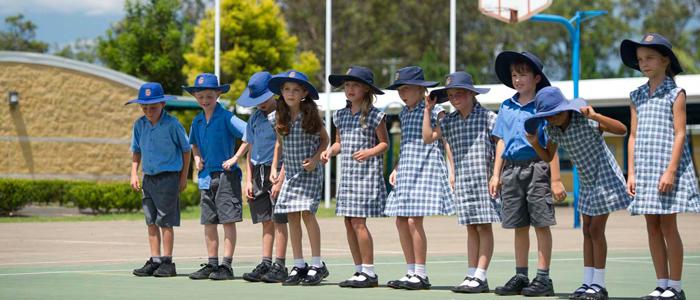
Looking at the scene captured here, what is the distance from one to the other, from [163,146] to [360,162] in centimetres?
215

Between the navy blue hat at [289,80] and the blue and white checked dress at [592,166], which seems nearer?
the blue and white checked dress at [592,166]

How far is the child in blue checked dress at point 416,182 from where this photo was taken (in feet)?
33.9

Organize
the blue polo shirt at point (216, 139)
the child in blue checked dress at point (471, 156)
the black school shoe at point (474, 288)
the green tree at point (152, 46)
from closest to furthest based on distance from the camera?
the black school shoe at point (474, 288) → the child in blue checked dress at point (471, 156) → the blue polo shirt at point (216, 139) → the green tree at point (152, 46)

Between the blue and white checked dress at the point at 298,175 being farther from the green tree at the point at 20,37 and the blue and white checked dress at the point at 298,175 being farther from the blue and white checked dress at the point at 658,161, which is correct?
the green tree at the point at 20,37

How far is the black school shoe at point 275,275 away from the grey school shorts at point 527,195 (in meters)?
2.23

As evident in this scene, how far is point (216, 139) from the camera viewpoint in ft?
38.6

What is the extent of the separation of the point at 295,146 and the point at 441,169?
1384 mm

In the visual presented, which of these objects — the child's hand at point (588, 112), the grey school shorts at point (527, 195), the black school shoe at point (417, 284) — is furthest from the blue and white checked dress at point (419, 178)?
the child's hand at point (588, 112)

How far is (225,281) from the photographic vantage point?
11.1 meters

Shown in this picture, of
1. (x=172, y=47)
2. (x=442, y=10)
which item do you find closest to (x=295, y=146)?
(x=172, y=47)

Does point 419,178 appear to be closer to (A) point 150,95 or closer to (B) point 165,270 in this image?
(B) point 165,270

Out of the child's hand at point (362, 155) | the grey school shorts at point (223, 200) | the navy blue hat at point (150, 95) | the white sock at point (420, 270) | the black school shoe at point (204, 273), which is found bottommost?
the black school shoe at point (204, 273)

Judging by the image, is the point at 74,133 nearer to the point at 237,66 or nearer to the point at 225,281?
the point at 237,66

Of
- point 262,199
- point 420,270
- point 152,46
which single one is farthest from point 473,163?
point 152,46
